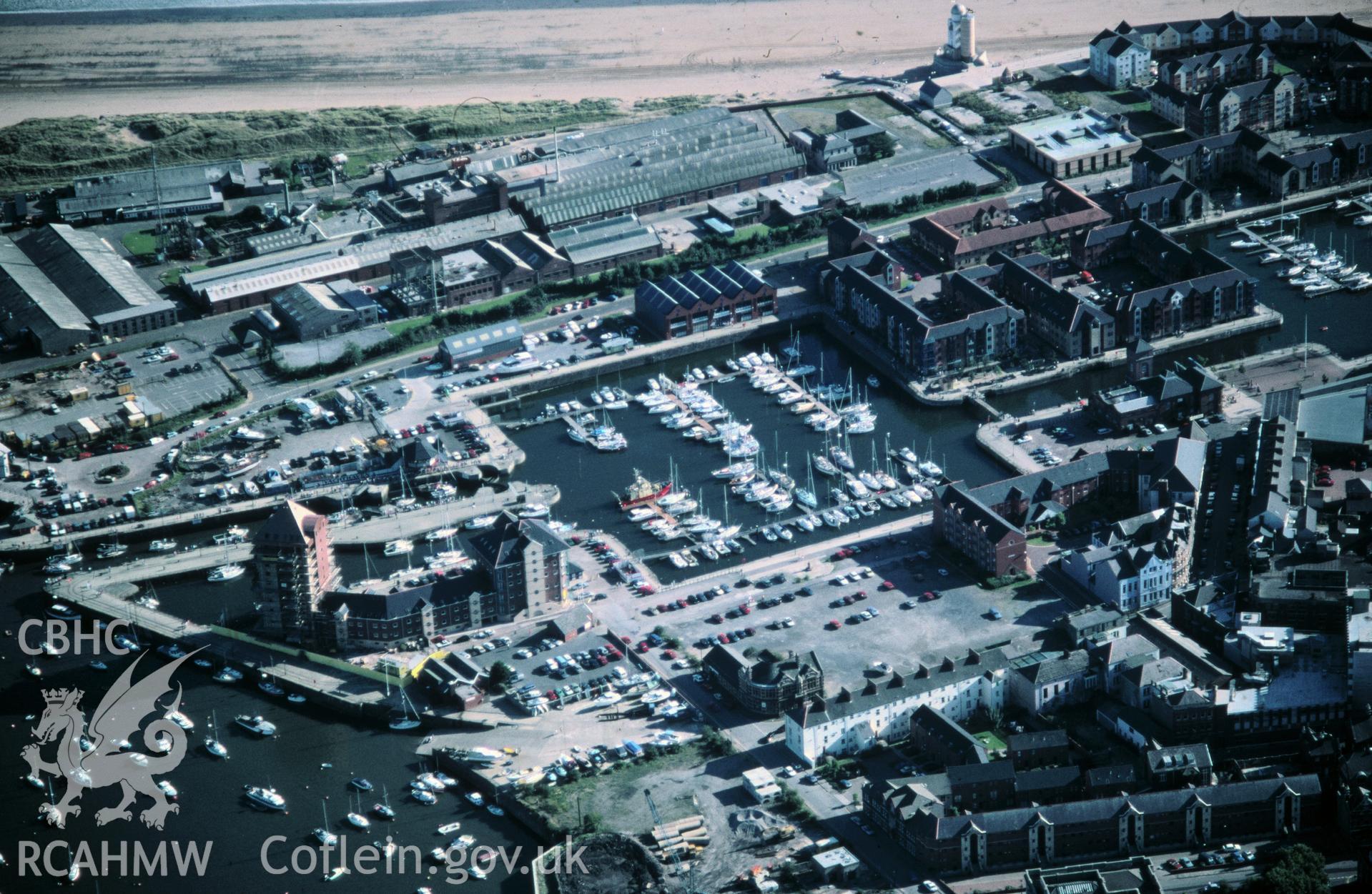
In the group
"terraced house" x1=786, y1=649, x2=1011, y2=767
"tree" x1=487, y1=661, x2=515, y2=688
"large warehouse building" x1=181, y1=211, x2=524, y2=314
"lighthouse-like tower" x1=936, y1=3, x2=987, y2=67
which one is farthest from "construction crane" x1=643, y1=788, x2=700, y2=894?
"lighthouse-like tower" x1=936, y1=3, x2=987, y2=67

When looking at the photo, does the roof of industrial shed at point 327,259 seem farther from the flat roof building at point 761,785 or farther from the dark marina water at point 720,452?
the flat roof building at point 761,785

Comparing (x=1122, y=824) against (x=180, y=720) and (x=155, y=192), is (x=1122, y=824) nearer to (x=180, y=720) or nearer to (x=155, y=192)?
(x=180, y=720)

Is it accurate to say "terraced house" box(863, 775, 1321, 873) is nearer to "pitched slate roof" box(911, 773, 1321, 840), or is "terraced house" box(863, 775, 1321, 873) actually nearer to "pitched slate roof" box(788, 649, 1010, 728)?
"pitched slate roof" box(911, 773, 1321, 840)

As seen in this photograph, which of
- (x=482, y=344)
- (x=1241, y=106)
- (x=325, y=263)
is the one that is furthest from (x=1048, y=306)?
(x=325, y=263)

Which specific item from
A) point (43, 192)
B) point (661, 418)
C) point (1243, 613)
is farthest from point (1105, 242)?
point (43, 192)

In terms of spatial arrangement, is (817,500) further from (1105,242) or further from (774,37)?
(774,37)

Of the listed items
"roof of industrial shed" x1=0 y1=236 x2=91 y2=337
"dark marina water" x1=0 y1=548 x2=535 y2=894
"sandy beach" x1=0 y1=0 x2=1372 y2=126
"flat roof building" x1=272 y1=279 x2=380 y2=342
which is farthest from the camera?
"sandy beach" x1=0 y1=0 x2=1372 y2=126
